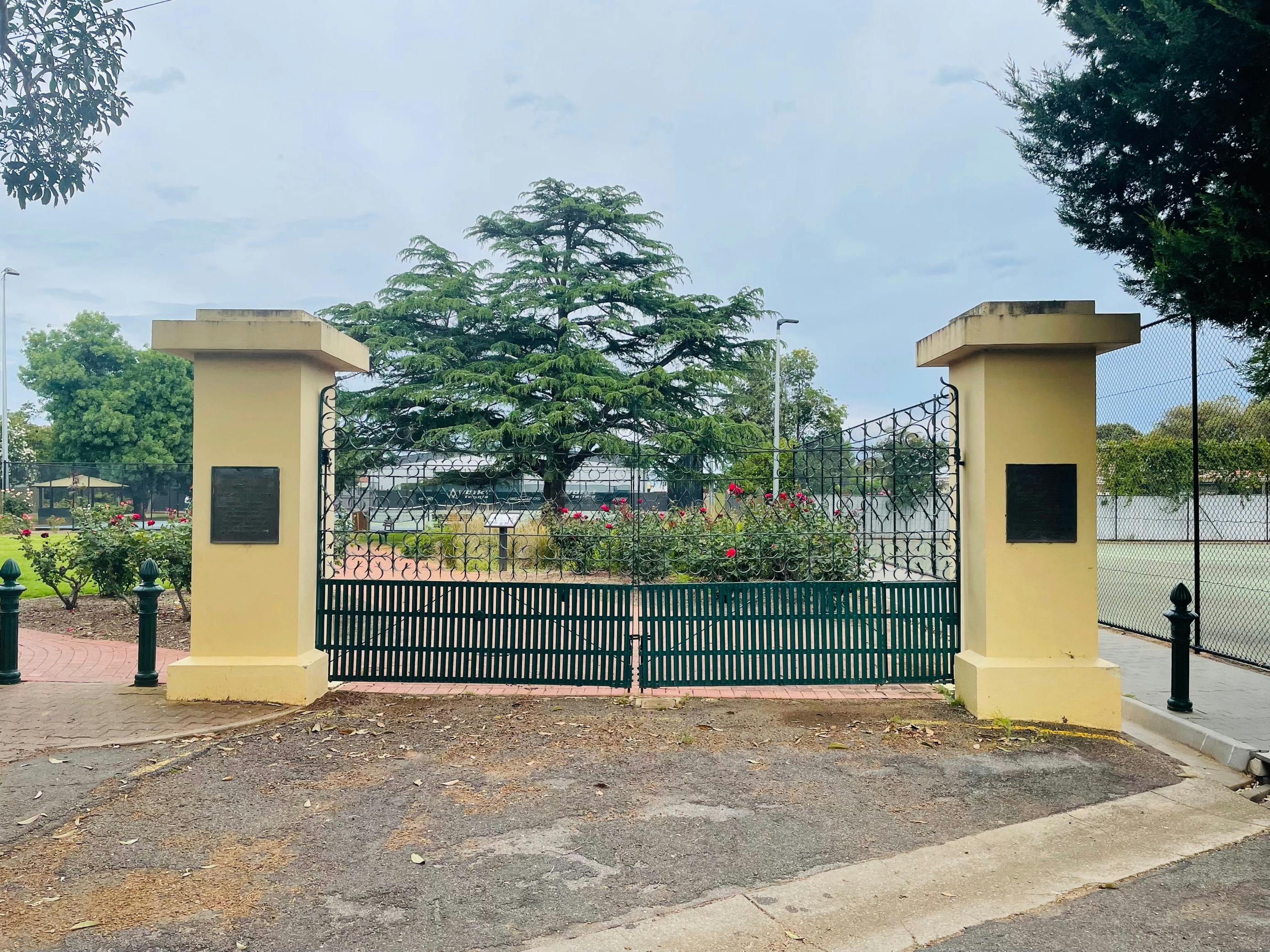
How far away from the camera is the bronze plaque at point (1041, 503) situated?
6.41 m

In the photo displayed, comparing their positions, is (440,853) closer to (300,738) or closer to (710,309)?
(300,738)

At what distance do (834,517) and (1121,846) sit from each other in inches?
244

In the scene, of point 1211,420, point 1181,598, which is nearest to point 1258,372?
point 1211,420

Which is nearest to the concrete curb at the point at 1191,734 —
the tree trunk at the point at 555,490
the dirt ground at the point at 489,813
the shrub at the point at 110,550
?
the dirt ground at the point at 489,813

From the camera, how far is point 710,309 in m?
26.4

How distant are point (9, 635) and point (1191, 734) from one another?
9.98 m

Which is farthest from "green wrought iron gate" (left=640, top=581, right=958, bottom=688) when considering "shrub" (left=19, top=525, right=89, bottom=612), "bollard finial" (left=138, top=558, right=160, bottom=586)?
"shrub" (left=19, top=525, right=89, bottom=612)

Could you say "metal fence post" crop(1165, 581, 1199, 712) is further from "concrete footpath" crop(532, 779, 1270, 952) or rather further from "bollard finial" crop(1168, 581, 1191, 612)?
"concrete footpath" crop(532, 779, 1270, 952)

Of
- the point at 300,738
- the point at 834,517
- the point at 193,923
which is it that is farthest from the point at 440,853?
the point at 834,517

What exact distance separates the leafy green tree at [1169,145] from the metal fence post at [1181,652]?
2.22 m

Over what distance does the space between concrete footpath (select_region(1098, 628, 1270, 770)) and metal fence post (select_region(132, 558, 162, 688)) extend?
328 inches

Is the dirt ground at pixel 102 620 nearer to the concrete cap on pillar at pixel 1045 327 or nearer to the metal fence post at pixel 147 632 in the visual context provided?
the metal fence post at pixel 147 632

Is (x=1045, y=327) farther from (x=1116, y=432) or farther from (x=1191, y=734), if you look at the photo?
(x=1116, y=432)

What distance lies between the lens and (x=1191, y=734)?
6.05 m
